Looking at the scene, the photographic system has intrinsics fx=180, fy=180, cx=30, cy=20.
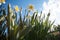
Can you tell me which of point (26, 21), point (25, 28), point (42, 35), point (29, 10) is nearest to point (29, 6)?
point (29, 10)

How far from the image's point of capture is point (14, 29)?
2307 millimetres

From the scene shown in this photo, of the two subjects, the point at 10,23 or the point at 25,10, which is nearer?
the point at 10,23

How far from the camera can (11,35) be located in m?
2.27

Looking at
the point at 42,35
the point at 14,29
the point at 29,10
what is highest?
the point at 29,10

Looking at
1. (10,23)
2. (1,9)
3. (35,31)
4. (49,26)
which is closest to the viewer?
(10,23)

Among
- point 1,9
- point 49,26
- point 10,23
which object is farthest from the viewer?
point 49,26

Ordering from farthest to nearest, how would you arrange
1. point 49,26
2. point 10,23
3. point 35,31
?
point 49,26 < point 35,31 < point 10,23

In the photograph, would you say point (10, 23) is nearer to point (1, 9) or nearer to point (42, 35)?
point (1, 9)

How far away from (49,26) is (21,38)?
3.11ft

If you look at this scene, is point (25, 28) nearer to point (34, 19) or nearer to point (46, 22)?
point (34, 19)

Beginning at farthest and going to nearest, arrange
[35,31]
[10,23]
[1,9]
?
1. [35,31]
2. [1,9]
3. [10,23]

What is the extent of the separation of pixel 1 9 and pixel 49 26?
2.99 ft

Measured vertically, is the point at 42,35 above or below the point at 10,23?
below

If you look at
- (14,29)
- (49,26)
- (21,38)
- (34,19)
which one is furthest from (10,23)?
(49,26)
